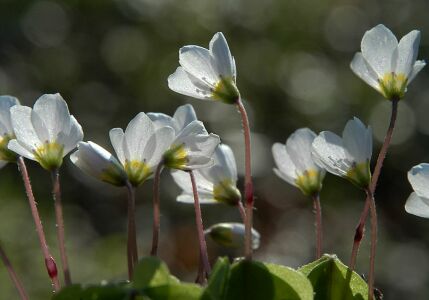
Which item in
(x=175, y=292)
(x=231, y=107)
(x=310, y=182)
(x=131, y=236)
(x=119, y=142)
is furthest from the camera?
(x=231, y=107)

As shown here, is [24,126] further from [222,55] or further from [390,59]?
[390,59]

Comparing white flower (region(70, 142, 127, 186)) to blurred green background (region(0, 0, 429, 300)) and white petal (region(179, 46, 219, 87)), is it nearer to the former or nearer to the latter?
white petal (region(179, 46, 219, 87))

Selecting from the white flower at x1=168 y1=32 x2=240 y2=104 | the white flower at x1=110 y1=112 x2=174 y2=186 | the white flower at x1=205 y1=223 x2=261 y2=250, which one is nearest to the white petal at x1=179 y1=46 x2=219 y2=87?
the white flower at x1=168 y1=32 x2=240 y2=104

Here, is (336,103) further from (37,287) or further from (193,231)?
(37,287)

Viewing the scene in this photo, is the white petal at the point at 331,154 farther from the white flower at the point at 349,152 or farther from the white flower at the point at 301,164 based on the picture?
the white flower at the point at 301,164

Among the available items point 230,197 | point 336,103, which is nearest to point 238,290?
point 230,197

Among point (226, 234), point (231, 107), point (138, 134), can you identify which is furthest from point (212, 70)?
point (231, 107)
